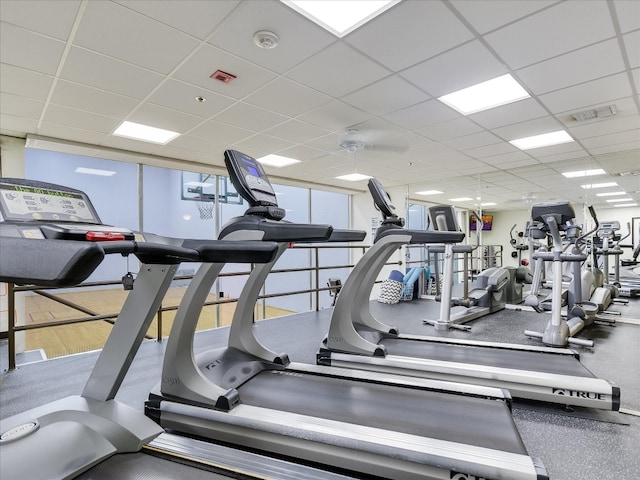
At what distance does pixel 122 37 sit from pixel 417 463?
310 centimetres

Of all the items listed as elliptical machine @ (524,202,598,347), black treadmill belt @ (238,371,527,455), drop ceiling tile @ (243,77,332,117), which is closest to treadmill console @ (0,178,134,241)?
black treadmill belt @ (238,371,527,455)

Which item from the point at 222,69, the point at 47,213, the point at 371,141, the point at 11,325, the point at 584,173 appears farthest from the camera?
the point at 584,173

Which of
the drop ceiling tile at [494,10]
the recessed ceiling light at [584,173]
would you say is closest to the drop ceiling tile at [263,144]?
the drop ceiling tile at [494,10]

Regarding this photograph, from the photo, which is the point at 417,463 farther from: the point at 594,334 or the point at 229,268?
the point at 229,268

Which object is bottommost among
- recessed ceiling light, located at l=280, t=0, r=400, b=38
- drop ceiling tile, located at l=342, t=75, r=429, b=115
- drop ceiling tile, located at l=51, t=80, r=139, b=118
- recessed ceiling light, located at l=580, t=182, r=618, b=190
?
recessed ceiling light, located at l=580, t=182, r=618, b=190

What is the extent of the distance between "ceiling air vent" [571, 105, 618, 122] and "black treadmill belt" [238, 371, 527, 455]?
3554 millimetres

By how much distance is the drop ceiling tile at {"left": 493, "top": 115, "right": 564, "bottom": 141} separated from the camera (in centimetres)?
398

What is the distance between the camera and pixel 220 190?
6453mm

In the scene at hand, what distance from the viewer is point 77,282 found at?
0.78 meters

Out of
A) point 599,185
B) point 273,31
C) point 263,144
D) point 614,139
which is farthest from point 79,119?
point 599,185

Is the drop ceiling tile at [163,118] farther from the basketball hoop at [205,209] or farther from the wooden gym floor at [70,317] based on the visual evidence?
the basketball hoop at [205,209]

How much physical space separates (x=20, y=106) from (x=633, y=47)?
5404mm

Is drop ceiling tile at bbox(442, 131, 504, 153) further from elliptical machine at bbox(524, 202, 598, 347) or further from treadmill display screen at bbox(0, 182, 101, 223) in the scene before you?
treadmill display screen at bbox(0, 182, 101, 223)

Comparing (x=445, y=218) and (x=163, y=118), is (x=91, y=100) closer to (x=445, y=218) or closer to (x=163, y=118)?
(x=163, y=118)
